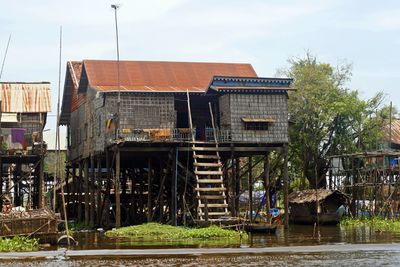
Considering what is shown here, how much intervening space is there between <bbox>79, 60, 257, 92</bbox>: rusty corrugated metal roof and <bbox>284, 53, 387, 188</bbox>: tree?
7334 mm

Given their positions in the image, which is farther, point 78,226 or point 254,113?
point 78,226

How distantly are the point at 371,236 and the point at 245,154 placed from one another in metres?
8.14

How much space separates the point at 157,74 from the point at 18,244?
15.7 meters

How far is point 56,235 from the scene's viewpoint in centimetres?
2492

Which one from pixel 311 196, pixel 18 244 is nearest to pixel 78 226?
pixel 18 244

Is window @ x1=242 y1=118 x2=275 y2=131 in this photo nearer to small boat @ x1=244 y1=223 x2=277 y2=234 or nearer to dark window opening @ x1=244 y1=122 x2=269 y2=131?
dark window opening @ x1=244 y1=122 x2=269 y2=131

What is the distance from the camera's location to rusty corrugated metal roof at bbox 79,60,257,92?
35.2m

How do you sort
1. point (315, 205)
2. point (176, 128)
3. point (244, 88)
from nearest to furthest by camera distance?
1. point (244, 88)
2. point (176, 128)
3. point (315, 205)

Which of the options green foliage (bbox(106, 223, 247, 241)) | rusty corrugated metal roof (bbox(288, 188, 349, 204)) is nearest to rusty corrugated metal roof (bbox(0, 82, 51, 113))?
green foliage (bbox(106, 223, 247, 241))

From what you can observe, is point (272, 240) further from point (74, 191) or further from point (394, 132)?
point (394, 132)

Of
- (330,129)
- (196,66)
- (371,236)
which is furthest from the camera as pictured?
(330,129)

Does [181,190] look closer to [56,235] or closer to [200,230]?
[200,230]

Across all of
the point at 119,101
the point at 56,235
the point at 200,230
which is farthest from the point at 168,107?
the point at 56,235

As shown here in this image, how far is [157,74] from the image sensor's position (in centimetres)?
3741
